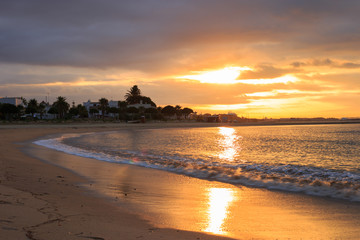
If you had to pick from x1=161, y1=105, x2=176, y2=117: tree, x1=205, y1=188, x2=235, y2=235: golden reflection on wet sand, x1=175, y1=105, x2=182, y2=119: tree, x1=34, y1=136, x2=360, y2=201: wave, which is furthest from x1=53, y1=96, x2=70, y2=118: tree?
x1=205, y1=188, x2=235, y2=235: golden reflection on wet sand

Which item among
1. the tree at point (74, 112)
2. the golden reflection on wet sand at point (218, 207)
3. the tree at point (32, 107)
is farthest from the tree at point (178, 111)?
the golden reflection on wet sand at point (218, 207)

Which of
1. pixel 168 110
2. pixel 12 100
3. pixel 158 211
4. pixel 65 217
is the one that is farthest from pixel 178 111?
pixel 65 217

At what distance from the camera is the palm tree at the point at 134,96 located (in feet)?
506

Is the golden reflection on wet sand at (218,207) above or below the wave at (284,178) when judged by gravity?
above

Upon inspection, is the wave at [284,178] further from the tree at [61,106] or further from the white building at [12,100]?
the white building at [12,100]

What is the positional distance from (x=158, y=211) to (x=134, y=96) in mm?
150650

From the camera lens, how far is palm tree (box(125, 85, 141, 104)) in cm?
15425

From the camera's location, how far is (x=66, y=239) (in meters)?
4.19

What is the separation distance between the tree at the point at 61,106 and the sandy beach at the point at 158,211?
115 m

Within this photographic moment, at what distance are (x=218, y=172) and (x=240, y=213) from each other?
20.9ft

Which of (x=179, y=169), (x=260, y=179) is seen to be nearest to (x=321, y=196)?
(x=260, y=179)

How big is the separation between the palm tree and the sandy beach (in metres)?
146

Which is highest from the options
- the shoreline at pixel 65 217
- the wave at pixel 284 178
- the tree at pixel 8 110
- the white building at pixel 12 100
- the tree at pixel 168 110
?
the white building at pixel 12 100

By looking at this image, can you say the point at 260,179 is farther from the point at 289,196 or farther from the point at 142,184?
the point at 142,184
